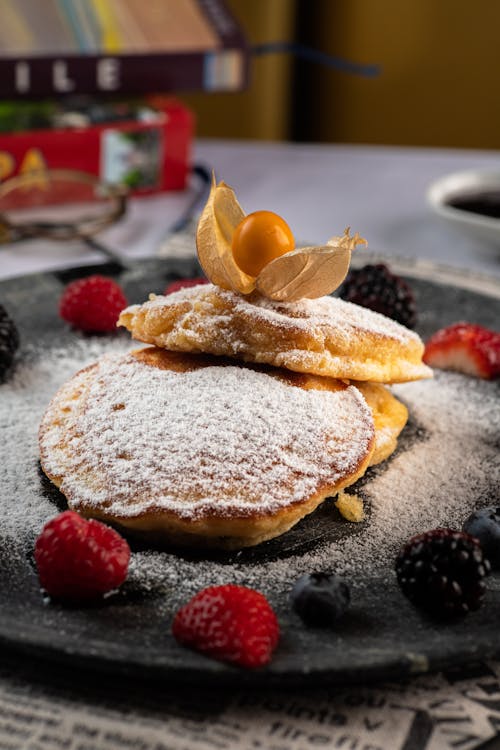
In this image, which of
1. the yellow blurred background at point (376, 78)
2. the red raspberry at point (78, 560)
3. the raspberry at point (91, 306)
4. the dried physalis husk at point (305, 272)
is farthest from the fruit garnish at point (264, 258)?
the yellow blurred background at point (376, 78)

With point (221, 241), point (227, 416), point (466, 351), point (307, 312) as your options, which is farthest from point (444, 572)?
point (466, 351)

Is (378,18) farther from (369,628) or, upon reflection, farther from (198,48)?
(369,628)

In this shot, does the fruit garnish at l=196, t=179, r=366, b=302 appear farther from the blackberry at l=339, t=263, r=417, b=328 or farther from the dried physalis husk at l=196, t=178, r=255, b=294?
the blackberry at l=339, t=263, r=417, b=328

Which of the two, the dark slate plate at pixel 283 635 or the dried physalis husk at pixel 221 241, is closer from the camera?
the dark slate plate at pixel 283 635

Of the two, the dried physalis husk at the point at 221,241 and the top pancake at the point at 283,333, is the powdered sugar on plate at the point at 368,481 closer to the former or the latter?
the top pancake at the point at 283,333

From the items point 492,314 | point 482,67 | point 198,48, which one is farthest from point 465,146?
point 492,314

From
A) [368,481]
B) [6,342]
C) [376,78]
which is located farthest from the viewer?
[376,78]

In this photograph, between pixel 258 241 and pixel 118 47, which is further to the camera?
pixel 118 47

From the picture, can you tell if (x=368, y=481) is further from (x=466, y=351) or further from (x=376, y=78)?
(x=376, y=78)
